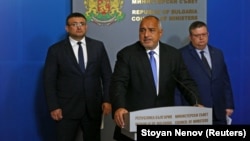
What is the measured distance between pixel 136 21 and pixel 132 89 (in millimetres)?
1373

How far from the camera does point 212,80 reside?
140 inches

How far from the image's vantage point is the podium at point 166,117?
2.20 m

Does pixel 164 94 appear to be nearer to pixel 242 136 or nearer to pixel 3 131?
pixel 242 136

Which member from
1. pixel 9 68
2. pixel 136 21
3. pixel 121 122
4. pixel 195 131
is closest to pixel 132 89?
pixel 121 122

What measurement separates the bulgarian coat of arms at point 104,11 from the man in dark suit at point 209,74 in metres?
0.84

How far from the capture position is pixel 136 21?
163 inches

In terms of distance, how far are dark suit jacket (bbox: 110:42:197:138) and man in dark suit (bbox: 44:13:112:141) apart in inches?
32.6

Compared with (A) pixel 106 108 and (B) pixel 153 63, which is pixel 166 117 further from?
(A) pixel 106 108

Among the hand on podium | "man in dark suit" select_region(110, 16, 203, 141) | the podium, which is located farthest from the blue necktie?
the podium

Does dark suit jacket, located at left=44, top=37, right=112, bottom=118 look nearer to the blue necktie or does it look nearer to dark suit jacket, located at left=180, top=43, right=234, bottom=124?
dark suit jacket, located at left=180, top=43, right=234, bottom=124

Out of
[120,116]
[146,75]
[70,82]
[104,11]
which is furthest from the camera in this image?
[104,11]

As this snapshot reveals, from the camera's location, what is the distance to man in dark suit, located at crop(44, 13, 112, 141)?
3658 mm

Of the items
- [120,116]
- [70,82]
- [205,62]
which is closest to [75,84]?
[70,82]

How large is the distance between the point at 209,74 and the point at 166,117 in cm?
141
